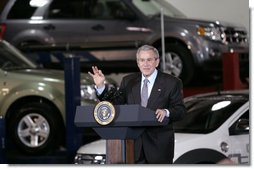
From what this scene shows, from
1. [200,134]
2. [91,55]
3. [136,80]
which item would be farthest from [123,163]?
[91,55]

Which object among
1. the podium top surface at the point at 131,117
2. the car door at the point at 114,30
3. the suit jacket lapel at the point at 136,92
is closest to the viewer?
the podium top surface at the point at 131,117

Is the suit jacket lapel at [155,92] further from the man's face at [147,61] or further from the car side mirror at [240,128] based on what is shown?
the car side mirror at [240,128]

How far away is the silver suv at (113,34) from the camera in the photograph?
798 cm

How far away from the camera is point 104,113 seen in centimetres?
454

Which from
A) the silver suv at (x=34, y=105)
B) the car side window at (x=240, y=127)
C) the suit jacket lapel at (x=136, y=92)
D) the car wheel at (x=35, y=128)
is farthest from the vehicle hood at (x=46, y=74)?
the suit jacket lapel at (x=136, y=92)

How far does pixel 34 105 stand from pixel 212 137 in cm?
229

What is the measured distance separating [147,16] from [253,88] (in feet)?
7.79

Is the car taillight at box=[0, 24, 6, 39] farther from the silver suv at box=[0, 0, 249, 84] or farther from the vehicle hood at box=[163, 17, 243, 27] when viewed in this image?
the vehicle hood at box=[163, 17, 243, 27]

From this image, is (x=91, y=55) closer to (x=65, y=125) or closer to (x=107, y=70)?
(x=107, y=70)

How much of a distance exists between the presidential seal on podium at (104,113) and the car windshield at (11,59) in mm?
3324

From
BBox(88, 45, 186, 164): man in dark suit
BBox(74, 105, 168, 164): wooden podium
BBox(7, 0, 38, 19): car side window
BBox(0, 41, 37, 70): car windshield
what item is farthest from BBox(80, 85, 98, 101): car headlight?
BBox(74, 105, 168, 164): wooden podium

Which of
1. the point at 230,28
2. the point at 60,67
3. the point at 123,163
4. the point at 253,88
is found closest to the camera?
the point at 123,163

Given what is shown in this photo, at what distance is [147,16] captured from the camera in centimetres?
807

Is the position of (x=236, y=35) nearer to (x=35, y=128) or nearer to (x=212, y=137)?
(x=212, y=137)
